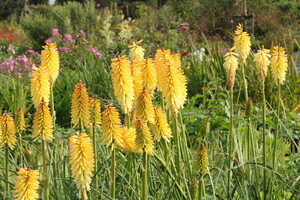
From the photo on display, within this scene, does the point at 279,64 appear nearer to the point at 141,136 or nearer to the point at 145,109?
the point at 145,109

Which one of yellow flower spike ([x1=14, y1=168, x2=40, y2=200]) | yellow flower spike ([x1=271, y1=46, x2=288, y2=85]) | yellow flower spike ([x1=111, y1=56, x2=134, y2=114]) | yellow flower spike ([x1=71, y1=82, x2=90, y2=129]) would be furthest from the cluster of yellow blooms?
yellow flower spike ([x1=14, y1=168, x2=40, y2=200])

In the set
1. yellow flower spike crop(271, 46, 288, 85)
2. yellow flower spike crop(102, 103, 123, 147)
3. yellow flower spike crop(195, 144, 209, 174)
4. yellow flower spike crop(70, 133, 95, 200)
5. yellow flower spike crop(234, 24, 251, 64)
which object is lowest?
yellow flower spike crop(195, 144, 209, 174)

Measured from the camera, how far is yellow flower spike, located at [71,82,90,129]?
76.2 inches

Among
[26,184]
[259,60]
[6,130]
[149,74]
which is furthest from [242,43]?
[26,184]

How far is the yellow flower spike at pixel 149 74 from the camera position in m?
2.14

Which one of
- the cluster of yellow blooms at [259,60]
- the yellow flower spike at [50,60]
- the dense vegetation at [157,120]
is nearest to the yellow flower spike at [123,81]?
the dense vegetation at [157,120]

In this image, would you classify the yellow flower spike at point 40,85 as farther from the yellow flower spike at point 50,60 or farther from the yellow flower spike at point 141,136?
the yellow flower spike at point 141,136

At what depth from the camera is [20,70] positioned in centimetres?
773

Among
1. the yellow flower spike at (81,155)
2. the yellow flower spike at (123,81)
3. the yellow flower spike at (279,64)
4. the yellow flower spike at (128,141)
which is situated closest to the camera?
the yellow flower spike at (81,155)

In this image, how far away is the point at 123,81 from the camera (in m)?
1.92

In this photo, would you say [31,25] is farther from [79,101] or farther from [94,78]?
[79,101]

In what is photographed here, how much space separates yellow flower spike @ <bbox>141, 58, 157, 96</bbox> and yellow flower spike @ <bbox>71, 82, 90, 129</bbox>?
0.31m

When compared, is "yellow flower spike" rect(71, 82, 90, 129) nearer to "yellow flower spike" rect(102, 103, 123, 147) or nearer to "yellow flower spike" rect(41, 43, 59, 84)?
"yellow flower spike" rect(102, 103, 123, 147)

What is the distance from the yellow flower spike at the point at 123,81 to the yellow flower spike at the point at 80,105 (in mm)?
138
